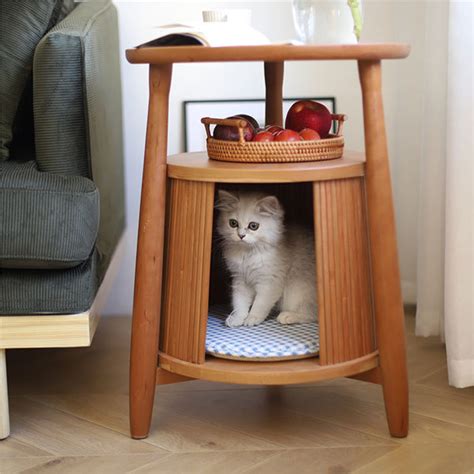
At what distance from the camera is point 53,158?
151cm

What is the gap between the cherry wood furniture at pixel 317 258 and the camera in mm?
1402

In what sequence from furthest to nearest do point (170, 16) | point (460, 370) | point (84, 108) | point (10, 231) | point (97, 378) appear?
point (170, 16) → point (97, 378) → point (460, 370) → point (84, 108) → point (10, 231)

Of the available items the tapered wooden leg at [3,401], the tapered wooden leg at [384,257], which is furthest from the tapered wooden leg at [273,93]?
the tapered wooden leg at [3,401]

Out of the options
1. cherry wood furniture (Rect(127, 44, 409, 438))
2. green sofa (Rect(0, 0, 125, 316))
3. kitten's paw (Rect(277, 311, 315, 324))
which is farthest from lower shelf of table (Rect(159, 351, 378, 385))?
green sofa (Rect(0, 0, 125, 316))

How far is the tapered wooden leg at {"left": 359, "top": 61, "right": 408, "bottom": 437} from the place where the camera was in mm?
1389

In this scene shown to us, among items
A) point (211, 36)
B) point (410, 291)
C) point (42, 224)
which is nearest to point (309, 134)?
point (211, 36)

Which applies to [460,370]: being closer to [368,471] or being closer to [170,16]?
[368,471]

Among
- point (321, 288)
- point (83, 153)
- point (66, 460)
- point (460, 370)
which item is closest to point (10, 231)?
point (83, 153)

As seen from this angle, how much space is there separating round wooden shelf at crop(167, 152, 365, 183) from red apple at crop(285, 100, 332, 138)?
0.11 metres

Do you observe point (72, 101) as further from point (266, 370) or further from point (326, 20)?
point (266, 370)

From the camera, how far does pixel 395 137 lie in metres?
2.25

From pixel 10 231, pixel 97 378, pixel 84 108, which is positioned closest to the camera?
pixel 10 231

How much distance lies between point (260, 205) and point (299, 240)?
12cm

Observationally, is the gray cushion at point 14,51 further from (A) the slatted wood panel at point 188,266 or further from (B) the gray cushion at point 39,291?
(A) the slatted wood panel at point 188,266
